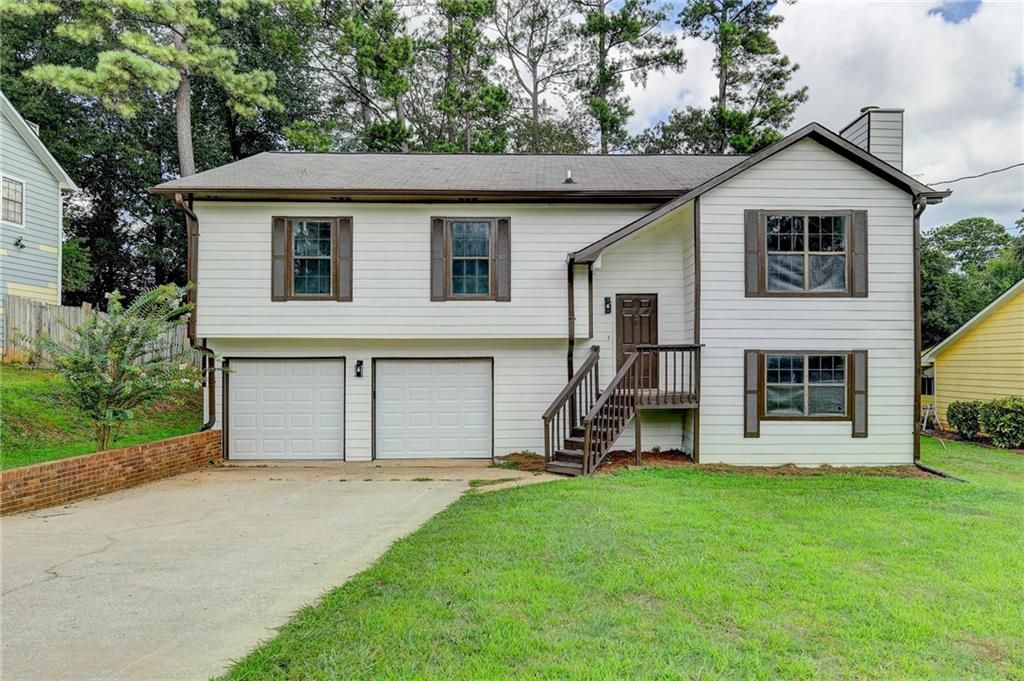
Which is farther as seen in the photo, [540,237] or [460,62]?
[460,62]

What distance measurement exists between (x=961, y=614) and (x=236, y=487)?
846cm

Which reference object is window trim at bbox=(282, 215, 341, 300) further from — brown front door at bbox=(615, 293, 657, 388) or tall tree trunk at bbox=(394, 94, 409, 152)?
tall tree trunk at bbox=(394, 94, 409, 152)

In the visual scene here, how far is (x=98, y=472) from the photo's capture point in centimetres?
764

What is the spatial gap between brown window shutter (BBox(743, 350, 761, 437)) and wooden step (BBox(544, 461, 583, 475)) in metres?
3.00

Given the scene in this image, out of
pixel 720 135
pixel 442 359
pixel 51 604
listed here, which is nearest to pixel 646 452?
pixel 442 359

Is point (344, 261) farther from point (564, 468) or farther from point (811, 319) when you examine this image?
point (811, 319)

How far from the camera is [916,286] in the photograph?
9602mm

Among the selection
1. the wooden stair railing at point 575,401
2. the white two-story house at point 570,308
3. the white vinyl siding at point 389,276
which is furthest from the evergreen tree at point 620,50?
the wooden stair railing at point 575,401

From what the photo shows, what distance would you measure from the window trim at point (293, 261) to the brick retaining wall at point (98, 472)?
2.98 meters

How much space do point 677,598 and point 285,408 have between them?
8.81 m

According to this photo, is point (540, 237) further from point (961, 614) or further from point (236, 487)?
point (961, 614)

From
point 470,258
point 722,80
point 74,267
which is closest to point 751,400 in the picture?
point 470,258

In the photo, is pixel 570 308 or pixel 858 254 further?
pixel 570 308

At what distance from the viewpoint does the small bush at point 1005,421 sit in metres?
12.8
